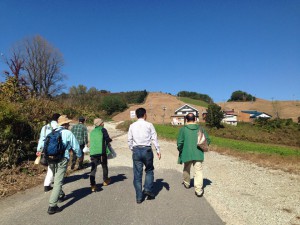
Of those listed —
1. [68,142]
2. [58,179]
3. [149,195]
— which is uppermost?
[68,142]

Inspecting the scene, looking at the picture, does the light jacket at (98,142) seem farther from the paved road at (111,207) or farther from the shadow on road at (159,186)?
the shadow on road at (159,186)

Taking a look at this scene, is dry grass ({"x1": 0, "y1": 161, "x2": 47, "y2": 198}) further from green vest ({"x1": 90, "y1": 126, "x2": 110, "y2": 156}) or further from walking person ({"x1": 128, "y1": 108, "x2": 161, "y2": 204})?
walking person ({"x1": 128, "y1": 108, "x2": 161, "y2": 204})

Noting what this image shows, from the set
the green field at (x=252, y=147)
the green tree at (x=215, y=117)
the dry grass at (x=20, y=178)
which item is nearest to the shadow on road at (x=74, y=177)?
the dry grass at (x=20, y=178)

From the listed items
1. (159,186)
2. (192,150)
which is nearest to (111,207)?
(159,186)

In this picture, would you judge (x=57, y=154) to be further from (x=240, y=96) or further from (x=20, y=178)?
(x=240, y=96)

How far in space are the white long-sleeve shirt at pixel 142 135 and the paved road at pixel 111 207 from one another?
117cm

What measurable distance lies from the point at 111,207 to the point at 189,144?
2.18 metres

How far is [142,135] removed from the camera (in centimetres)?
485

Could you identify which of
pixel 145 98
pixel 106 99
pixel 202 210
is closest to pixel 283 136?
pixel 202 210

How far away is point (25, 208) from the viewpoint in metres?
4.54

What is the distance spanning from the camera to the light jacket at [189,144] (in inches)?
209

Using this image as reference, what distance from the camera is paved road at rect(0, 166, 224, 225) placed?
155 inches

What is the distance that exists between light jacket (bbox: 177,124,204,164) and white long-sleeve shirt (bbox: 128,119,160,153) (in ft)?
2.70

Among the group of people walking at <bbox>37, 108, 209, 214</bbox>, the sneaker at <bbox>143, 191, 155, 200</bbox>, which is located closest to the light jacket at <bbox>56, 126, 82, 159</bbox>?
the group of people walking at <bbox>37, 108, 209, 214</bbox>
